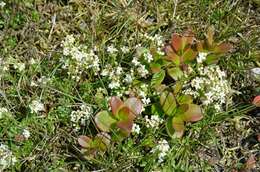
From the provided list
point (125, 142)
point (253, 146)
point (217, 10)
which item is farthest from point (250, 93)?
point (125, 142)

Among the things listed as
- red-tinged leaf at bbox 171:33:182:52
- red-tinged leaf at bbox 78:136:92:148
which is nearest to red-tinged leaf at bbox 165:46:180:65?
red-tinged leaf at bbox 171:33:182:52

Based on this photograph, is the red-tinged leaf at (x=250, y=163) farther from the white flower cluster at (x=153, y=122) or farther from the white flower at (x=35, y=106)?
the white flower at (x=35, y=106)

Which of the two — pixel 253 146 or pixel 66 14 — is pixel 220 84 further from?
pixel 66 14

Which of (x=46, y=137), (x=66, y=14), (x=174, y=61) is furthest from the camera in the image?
(x=66, y=14)

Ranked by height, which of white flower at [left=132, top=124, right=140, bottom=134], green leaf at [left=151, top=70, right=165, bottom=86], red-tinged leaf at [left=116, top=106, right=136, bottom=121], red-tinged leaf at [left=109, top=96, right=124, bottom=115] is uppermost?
green leaf at [left=151, top=70, right=165, bottom=86]

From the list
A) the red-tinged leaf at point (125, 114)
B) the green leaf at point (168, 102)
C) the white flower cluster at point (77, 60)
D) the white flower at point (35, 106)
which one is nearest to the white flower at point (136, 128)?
the red-tinged leaf at point (125, 114)

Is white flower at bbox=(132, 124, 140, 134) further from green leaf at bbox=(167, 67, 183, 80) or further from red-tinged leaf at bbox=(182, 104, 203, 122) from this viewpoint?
green leaf at bbox=(167, 67, 183, 80)

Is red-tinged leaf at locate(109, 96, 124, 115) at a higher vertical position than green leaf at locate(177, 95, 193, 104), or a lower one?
lower
